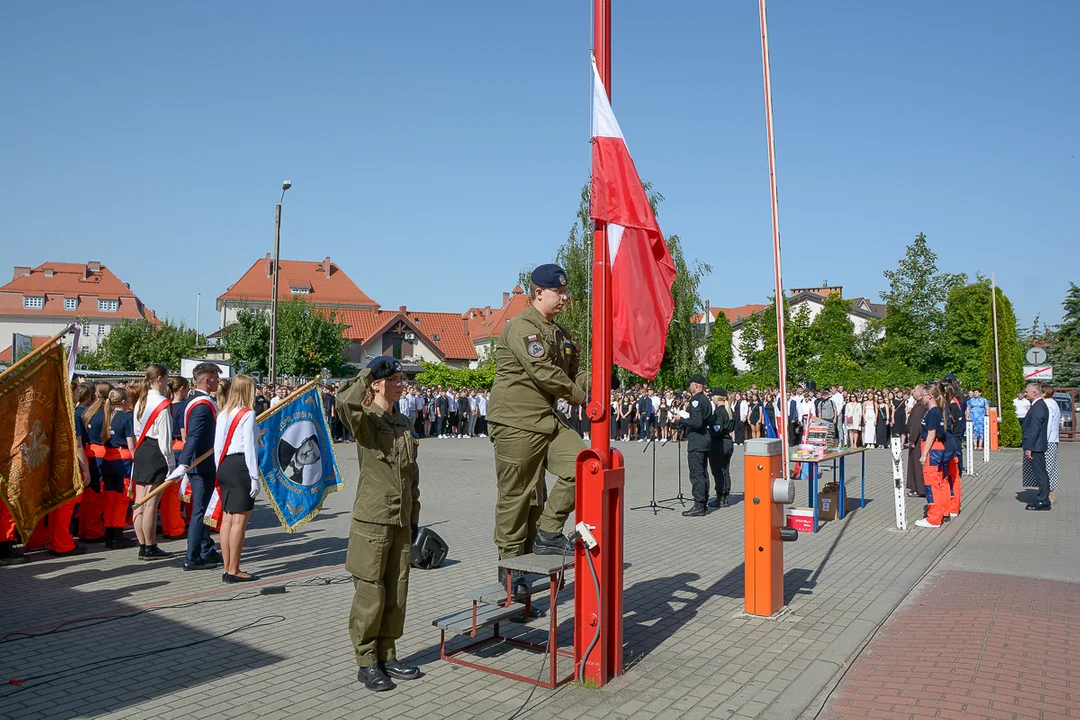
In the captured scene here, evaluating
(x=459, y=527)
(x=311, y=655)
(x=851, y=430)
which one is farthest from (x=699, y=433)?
(x=851, y=430)

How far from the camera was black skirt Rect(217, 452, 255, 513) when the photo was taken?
776cm

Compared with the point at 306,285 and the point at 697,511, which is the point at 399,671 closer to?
the point at 697,511

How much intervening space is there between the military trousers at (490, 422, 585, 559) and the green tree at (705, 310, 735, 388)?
122 ft

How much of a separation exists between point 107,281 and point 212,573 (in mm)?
101275

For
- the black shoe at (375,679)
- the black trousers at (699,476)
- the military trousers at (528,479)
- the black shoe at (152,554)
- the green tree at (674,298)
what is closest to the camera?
the black shoe at (375,679)

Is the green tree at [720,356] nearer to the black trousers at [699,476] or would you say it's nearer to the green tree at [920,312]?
the green tree at [920,312]

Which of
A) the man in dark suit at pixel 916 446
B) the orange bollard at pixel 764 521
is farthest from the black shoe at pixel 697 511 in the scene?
the orange bollard at pixel 764 521

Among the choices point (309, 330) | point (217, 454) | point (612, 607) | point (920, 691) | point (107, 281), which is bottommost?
point (920, 691)

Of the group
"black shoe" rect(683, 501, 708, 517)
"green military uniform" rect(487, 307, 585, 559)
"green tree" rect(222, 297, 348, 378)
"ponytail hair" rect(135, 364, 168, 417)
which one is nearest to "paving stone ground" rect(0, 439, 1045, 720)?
"green military uniform" rect(487, 307, 585, 559)

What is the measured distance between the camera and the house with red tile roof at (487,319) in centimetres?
9725

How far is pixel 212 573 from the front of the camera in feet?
27.5

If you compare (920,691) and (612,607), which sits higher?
(612,607)

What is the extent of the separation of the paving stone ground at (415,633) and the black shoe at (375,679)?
52 millimetres

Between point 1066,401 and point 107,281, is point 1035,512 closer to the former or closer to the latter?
point 1066,401
